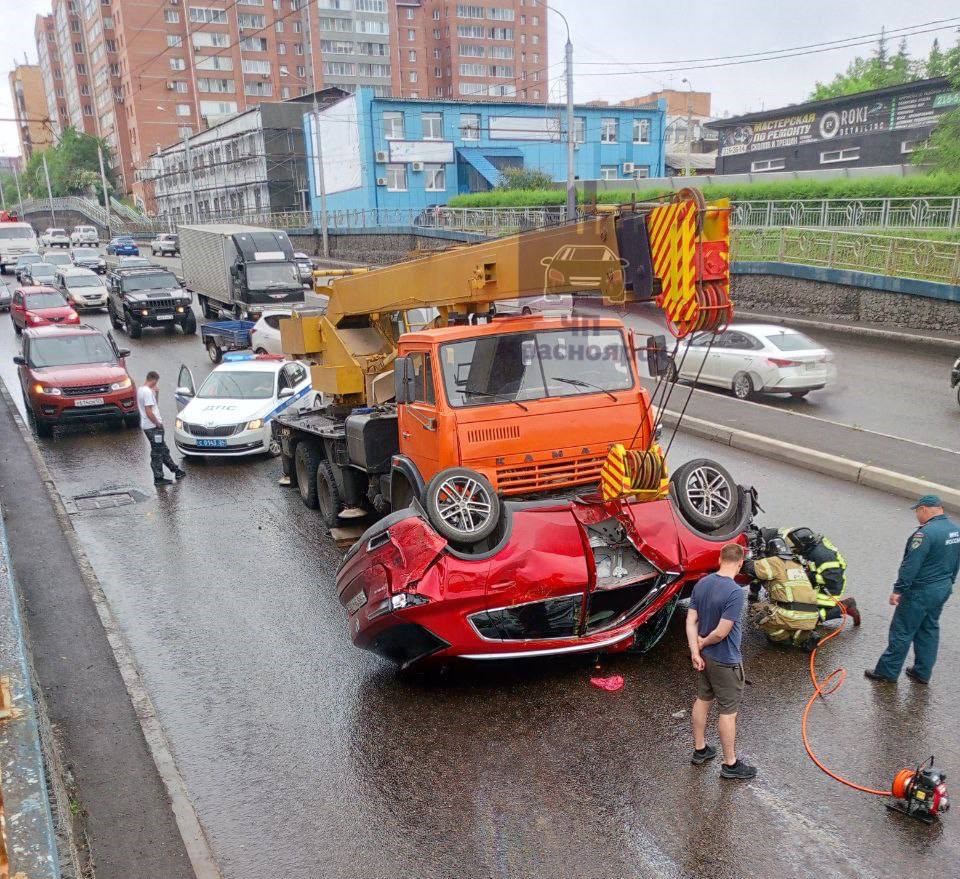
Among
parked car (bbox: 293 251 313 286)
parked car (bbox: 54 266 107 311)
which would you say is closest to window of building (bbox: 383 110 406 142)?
parked car (bbox: 293 251 313 286)

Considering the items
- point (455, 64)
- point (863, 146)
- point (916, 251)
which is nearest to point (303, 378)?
point (916, 251)

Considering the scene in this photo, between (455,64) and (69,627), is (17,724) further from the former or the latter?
(455,64)

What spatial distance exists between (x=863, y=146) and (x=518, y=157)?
75.5ft

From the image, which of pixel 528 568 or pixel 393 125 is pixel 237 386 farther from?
pixel 393 125

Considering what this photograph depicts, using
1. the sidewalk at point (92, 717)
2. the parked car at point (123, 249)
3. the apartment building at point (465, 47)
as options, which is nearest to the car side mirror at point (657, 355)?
the sidewalk at point (92, 717)

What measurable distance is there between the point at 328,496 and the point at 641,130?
58513mm

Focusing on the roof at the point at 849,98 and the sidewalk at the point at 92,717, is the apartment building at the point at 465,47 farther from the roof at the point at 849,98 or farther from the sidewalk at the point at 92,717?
the sidewalk at the point at 92,717

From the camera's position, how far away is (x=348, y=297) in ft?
38.4

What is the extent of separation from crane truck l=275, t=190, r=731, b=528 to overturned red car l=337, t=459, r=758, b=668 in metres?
0.55

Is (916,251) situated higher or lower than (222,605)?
higher

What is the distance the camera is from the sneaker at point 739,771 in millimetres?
5352

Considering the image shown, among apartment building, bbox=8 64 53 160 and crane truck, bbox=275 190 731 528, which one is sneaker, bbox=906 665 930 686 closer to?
crane truck, bbox=275 190 731 528

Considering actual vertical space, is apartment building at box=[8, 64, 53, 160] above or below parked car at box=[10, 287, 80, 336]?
above

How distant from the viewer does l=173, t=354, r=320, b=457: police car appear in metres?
14.0
